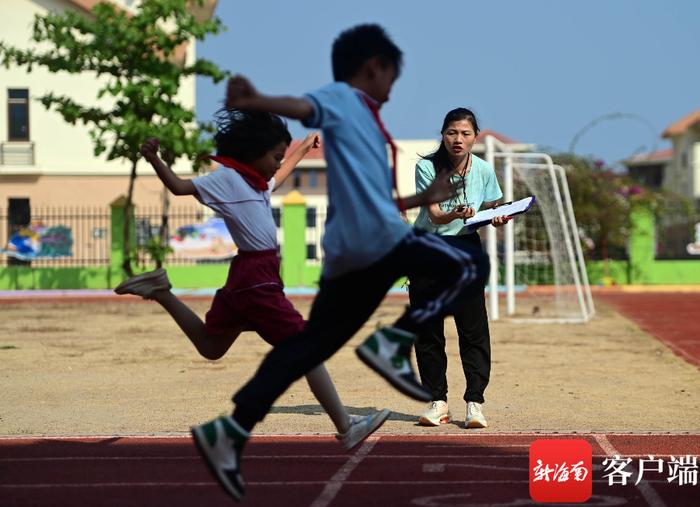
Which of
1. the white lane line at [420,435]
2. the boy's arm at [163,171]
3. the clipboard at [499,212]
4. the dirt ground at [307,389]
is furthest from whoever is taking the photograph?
the dirt ground at [307,389]

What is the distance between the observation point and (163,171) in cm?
628

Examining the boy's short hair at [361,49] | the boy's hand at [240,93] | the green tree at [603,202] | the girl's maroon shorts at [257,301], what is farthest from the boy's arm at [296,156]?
the green tree at [603,202]

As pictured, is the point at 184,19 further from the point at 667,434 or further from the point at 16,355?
the point at 667,434

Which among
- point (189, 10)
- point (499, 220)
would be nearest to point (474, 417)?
point (499, 220)

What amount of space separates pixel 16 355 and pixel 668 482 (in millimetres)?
10014

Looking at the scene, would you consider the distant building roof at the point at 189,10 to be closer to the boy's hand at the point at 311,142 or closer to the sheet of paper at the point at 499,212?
the sheet of paper at the point at 499,212

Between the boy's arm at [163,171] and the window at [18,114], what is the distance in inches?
1377

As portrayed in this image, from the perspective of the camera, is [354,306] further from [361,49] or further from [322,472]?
[322,472]

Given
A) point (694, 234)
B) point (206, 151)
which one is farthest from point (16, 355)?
point (694, 234)

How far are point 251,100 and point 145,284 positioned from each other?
2001 mm

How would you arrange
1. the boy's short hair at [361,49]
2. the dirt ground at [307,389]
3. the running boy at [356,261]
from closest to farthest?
the running boy at [356,261], the boy's short hair at [361,49], the dirt ground at [307,389]

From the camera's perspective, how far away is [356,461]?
23.2ft

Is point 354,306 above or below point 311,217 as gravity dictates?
above

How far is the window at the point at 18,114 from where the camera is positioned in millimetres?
40062
